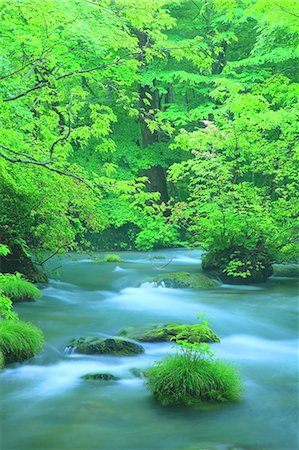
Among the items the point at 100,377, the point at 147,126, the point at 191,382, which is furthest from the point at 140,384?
the point at 147,126

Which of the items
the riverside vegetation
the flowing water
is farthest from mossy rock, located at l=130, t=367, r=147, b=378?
the riverside vegetation

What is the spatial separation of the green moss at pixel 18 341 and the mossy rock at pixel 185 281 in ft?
18.8

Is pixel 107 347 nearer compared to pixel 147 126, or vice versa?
pixel 107 347

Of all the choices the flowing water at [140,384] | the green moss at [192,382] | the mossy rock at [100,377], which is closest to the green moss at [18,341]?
the flowing water at [140,384]

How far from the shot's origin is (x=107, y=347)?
6.88 meters

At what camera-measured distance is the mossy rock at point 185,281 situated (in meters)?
12.3

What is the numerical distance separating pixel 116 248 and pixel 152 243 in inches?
65.9

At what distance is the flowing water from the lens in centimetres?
466

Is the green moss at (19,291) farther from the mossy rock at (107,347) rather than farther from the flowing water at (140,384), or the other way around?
the mossy rock at (107,347)

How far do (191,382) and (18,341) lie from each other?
2535 millimetres

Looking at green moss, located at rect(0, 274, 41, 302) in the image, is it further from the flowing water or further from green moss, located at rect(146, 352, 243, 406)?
green moss, located at rect(146, 352, 243, 406)

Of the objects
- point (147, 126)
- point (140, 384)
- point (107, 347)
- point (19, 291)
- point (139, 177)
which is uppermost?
point (147, 126)

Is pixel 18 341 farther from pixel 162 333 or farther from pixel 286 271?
pixel 286 271

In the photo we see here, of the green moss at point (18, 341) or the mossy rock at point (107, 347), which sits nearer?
the green moss at point (18, 341)
